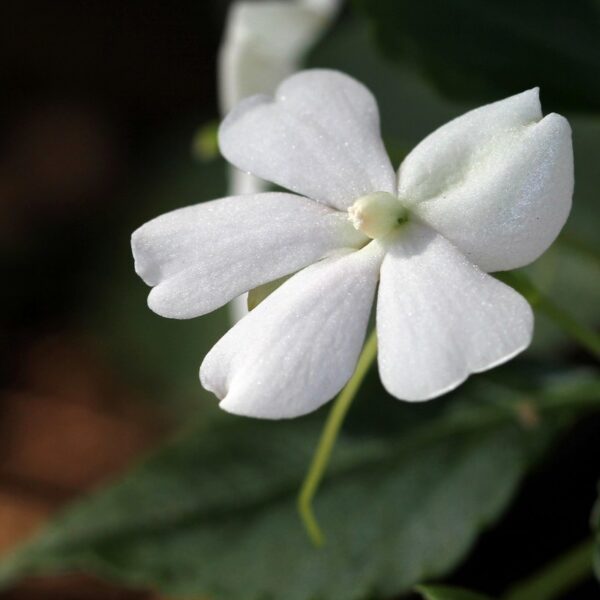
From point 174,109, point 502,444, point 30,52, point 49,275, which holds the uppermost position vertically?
point 30,52

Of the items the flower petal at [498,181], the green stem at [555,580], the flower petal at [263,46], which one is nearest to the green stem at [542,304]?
the flower petal at [498,181]

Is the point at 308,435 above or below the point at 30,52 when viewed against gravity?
below

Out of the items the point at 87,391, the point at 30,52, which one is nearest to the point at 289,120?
the point at 87,391

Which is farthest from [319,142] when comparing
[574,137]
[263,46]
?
[574,137]

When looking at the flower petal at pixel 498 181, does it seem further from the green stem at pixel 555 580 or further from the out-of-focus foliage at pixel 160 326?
the out-of-focus foliage at pixel 160 326

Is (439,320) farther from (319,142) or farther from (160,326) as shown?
(160,326)

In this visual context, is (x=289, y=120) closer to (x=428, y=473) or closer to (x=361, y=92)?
(x=361, y=92)

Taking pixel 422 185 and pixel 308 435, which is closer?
pixel 422 185
